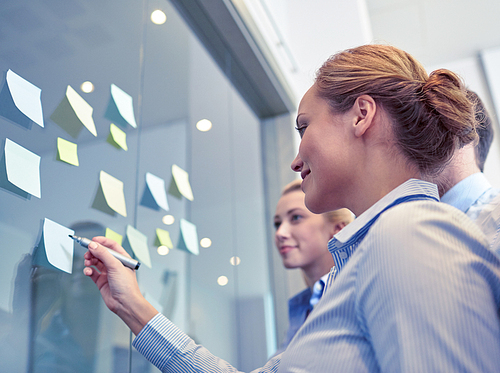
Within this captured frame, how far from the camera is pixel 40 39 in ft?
2.92

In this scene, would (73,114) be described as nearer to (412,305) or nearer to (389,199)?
(389,199)

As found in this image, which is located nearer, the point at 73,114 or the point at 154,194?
the point at 73,114

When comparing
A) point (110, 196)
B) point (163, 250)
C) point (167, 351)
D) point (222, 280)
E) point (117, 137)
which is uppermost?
point (117, 137)

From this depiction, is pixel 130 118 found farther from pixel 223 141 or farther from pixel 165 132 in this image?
pixel 223 141

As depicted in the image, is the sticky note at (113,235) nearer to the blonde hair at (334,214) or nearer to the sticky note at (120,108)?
the sticky note at (120,108)

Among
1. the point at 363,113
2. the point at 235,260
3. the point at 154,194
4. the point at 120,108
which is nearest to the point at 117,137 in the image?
the point at 120,108

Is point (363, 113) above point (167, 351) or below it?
above

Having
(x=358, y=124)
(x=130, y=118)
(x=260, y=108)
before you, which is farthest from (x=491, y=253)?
(x=260, y=108)

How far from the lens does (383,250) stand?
0.48m

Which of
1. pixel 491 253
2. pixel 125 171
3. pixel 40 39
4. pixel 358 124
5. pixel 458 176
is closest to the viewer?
pixel 491 253

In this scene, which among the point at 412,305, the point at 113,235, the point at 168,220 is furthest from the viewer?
the point at 168,220

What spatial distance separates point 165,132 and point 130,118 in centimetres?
16

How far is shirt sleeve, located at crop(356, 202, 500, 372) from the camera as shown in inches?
16.3

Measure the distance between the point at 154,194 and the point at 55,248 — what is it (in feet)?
1.19
